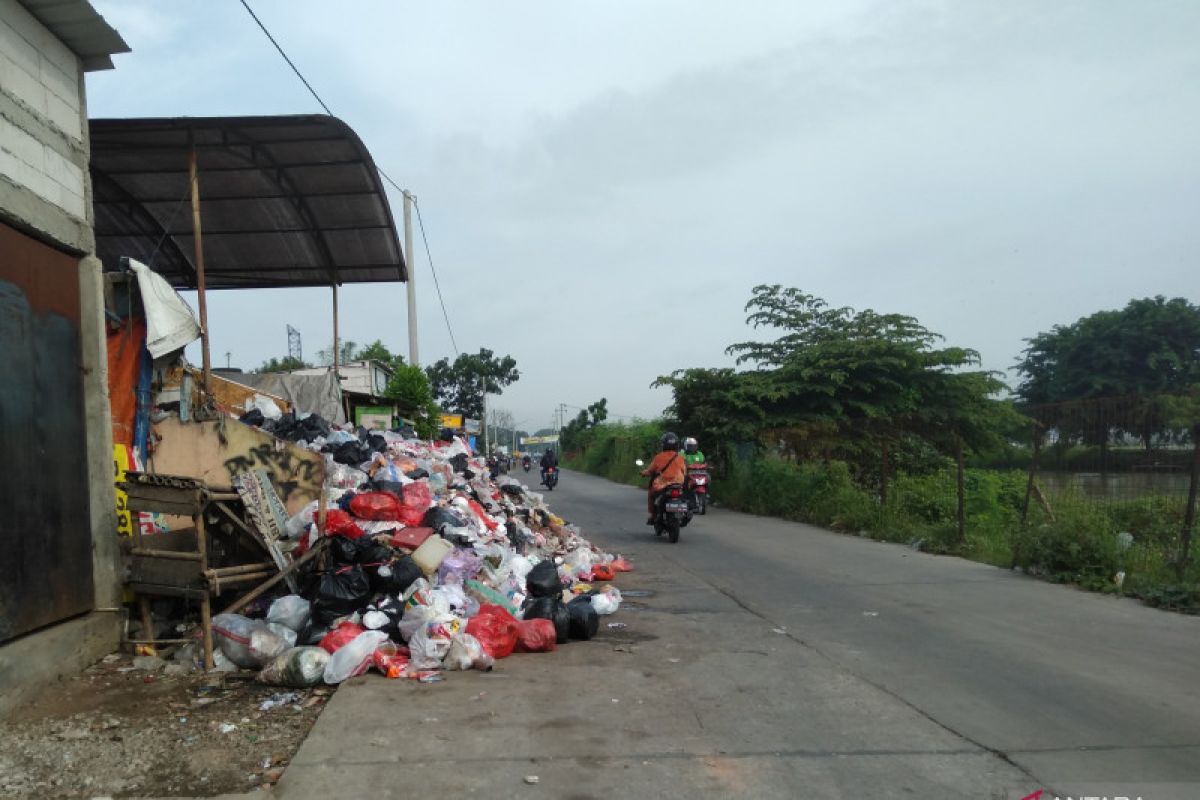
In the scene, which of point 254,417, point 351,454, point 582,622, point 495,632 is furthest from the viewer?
point 254,417

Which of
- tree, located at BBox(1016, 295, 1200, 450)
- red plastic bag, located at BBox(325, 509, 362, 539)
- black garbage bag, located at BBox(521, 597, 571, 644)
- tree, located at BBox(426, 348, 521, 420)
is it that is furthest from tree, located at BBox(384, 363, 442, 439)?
tree, located at BBox(426, 348, 521, 420)

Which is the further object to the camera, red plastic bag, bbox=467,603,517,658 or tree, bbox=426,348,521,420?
tree, bbox=426,348,521,420

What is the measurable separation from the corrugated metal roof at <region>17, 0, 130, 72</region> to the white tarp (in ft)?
6.63

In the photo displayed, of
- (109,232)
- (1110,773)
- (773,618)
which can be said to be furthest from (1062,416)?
(109,232)

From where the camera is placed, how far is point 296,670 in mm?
5090

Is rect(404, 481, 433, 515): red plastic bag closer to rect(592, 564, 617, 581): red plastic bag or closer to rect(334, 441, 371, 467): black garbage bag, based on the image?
rect(334, 441, 371, 467): black garbage bag

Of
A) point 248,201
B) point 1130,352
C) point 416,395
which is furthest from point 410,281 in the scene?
point 1130,352

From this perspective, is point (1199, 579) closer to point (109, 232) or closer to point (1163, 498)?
point (1163, 498)

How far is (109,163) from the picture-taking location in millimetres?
10664

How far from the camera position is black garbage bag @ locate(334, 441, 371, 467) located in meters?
9.46

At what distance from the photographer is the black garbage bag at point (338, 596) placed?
6055mm

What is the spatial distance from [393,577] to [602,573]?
3823mm

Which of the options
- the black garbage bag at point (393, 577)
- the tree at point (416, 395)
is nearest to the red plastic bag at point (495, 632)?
the black garbage bag at point (393, 577)

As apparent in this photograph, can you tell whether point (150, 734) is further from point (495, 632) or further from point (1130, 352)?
point (1130, 352)
